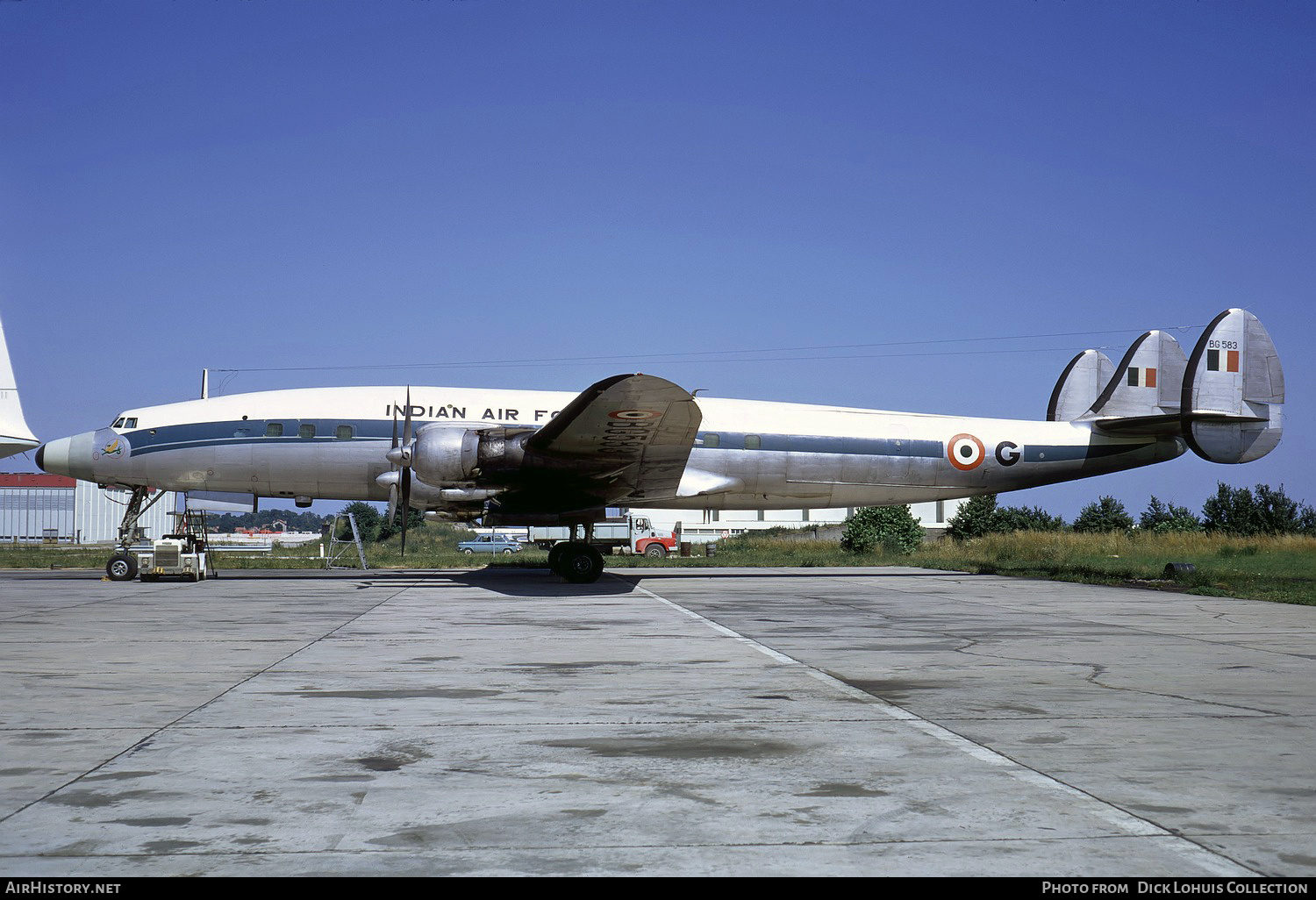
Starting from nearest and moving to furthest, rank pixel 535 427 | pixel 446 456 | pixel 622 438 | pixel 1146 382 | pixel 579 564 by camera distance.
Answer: pixel 622 438
pixel 446 456
pixel 579 564
pixel 535 427
pixel 1146 382

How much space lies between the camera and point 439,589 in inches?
802

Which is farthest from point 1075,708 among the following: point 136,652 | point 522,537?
point 522,537

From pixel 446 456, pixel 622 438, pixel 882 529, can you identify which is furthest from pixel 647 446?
pixel 882 529

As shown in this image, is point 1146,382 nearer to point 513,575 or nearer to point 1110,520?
point 513,575

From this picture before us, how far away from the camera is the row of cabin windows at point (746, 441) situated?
77.8 ft

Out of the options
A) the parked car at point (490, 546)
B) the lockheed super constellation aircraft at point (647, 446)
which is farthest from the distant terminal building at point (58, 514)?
the lockheed super constellation aircraft at point (647, 446)

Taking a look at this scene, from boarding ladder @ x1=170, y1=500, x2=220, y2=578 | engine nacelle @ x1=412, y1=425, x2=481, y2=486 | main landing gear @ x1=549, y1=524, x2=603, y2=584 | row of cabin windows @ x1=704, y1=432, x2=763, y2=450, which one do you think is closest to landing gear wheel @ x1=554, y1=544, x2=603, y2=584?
main landing gear @ x1=549, y1=524, x2=603, y2=584

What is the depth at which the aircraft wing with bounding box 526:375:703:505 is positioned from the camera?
17703 millimetres

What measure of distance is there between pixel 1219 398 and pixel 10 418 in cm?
3147

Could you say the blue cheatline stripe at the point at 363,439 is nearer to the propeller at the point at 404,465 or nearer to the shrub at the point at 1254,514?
the propeller at the point at 404,465

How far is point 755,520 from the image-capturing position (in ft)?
317

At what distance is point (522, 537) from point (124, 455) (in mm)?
74960

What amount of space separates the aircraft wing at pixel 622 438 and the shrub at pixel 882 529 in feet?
83.0

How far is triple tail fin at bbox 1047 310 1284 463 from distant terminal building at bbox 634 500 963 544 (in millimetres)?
50106
